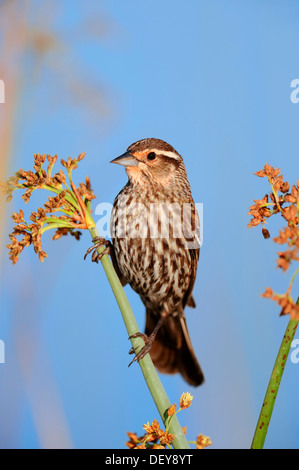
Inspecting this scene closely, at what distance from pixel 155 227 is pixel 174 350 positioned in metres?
1.01

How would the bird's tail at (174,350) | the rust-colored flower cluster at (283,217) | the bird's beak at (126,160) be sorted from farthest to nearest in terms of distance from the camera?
the bird's tail at (174,350)
the bird's beak at (126,160)
the rust-colored flower cluster at (283,217)

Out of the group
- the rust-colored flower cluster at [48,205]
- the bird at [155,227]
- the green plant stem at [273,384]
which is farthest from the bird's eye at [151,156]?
the green plant stem at [273,384]

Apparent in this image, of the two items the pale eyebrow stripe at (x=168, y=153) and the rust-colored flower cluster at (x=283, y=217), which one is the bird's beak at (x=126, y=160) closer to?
the pale eyebrow stripe at (x=168, y=153)

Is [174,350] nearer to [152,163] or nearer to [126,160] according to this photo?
[152,163]

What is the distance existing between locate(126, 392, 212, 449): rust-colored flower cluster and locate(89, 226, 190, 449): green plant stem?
2cm

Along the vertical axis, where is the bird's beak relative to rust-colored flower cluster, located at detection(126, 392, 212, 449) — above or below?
above

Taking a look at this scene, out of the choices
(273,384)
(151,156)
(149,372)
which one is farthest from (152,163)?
(273,384)

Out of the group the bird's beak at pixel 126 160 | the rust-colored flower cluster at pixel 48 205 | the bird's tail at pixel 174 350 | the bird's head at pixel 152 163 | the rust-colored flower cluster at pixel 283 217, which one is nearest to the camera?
the rust-colored flower cluster at pixel 283 217

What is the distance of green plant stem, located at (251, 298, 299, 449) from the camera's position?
127cm

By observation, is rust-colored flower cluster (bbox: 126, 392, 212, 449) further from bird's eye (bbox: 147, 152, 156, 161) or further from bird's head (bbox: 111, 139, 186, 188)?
bird's eye (bbox: 147, 152, 156, 161)

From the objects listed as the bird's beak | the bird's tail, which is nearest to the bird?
the bird's beak

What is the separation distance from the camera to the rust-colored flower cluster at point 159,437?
1.21 meters

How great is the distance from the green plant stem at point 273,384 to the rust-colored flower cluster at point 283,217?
0.13 m

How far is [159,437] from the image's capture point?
124cm
